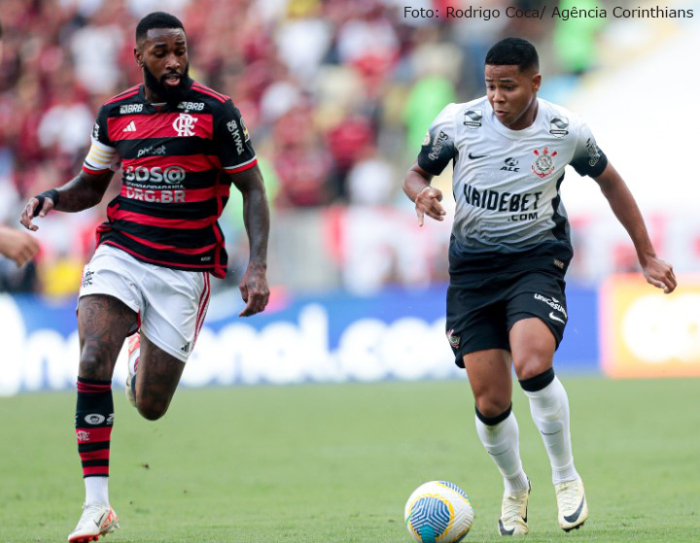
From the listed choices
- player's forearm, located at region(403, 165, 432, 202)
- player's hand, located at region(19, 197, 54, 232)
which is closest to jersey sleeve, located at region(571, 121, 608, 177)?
player's forearm, located at region(403, 165, 432, 202)

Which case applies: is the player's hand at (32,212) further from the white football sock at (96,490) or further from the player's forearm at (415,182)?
the player's forearm at (415,182)

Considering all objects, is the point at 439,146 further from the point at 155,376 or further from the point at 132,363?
the point at 132,363

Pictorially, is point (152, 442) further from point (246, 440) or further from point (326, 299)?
point (326, 299)

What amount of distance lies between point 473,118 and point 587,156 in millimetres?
667

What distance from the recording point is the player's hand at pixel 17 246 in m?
5.28

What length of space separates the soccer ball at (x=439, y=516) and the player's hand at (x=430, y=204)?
55.5 inches

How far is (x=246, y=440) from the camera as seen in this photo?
12219 millimetres

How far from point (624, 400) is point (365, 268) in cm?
479

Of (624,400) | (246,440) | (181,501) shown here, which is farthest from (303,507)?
(624,400)

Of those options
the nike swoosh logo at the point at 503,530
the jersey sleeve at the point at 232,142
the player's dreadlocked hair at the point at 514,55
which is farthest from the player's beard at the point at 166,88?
the nike swoosh logo at the point at 503,530

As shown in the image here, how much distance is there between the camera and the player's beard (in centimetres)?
714

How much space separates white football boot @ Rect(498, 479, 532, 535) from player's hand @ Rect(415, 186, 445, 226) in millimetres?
1648

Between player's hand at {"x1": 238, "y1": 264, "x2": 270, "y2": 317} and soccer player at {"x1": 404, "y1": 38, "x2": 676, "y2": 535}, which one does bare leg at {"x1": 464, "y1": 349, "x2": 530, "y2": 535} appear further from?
player's hand at {"x1": 238, "y1": 264, "x2": 270, "y2": 317}

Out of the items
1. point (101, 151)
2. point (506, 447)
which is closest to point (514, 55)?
point (506, 447)
